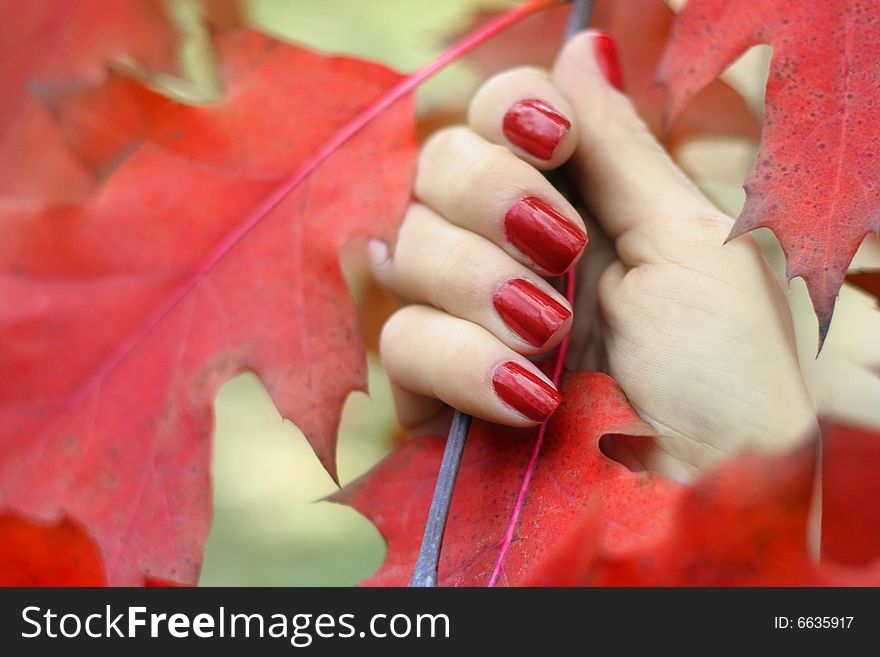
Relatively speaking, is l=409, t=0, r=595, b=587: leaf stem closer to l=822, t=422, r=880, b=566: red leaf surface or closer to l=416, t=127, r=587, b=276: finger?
l=416, t=127, r=587, b=276: finger

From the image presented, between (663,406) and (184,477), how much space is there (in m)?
0.33

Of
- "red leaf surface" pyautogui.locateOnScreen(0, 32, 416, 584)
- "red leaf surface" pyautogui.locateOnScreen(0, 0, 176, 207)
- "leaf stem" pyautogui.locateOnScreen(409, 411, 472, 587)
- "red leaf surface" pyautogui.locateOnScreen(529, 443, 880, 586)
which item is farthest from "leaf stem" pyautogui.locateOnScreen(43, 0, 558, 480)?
"red leaf surface" pyautogui.locateOnScreen(529, 443, 880, 586)

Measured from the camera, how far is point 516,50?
779 millimetres

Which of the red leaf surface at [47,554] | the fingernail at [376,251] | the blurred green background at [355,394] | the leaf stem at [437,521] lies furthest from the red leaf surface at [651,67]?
the red leaf surface at [47,554]

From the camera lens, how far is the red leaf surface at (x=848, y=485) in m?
0.63

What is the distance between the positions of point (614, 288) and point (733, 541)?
28cm

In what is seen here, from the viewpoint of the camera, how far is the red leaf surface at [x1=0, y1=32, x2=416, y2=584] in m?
0.55

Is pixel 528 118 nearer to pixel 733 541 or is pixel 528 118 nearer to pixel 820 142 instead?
pixel 820 142

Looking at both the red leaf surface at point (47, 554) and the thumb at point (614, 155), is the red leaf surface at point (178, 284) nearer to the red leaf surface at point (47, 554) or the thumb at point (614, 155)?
the red leaf surface at point (47, 554)

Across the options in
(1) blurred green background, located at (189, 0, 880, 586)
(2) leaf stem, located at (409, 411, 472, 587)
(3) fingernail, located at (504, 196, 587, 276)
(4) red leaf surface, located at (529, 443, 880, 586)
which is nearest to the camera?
(4) red leaf surface, located at (529, 443, 880, 586)

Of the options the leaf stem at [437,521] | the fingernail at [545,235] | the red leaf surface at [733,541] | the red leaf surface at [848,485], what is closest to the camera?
the red leaf surface at [733,541]

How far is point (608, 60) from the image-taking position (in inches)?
24.4

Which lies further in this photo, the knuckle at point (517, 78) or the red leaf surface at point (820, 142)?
the knuckle at point (517, 78)

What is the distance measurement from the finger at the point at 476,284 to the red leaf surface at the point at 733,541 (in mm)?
210
